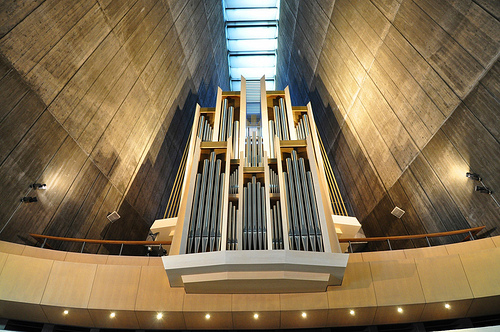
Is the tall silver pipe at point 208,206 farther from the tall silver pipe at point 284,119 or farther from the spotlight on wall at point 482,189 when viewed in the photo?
the spotlight on wall at point 482,189

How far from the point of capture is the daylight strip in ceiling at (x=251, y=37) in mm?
12188

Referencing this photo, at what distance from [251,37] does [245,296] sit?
1158 cm

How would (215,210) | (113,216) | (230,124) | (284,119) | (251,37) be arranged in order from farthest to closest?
(251,37) < (284,119) < (230,124) < (113,216) < (215,210)

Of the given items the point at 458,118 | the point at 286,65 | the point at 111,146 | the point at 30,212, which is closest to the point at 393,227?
the point at 458,118

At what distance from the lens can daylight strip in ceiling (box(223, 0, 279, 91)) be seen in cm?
1219

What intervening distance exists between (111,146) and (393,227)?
242 inches

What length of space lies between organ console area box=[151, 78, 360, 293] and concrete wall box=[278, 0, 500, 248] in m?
1.54

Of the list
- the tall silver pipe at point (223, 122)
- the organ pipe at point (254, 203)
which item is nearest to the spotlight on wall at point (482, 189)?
→ the organ pipe at point (254, 203)

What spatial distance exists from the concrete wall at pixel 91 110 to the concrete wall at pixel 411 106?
4.37 meters

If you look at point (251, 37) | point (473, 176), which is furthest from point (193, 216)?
point (251, 37)

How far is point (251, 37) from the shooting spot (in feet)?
43.4

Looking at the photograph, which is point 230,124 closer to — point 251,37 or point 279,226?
point 279,226

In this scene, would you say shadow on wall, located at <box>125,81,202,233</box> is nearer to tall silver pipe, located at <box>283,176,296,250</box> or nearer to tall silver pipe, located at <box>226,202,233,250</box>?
tall silver pipe, located at <box>226,202,233,250</box>

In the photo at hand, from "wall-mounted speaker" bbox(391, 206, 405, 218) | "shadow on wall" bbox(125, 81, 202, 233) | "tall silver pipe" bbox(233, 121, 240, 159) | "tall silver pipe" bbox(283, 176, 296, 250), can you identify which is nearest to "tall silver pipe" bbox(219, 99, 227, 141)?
"tall silver pipe" bbox(233, 121, 240, 159)
